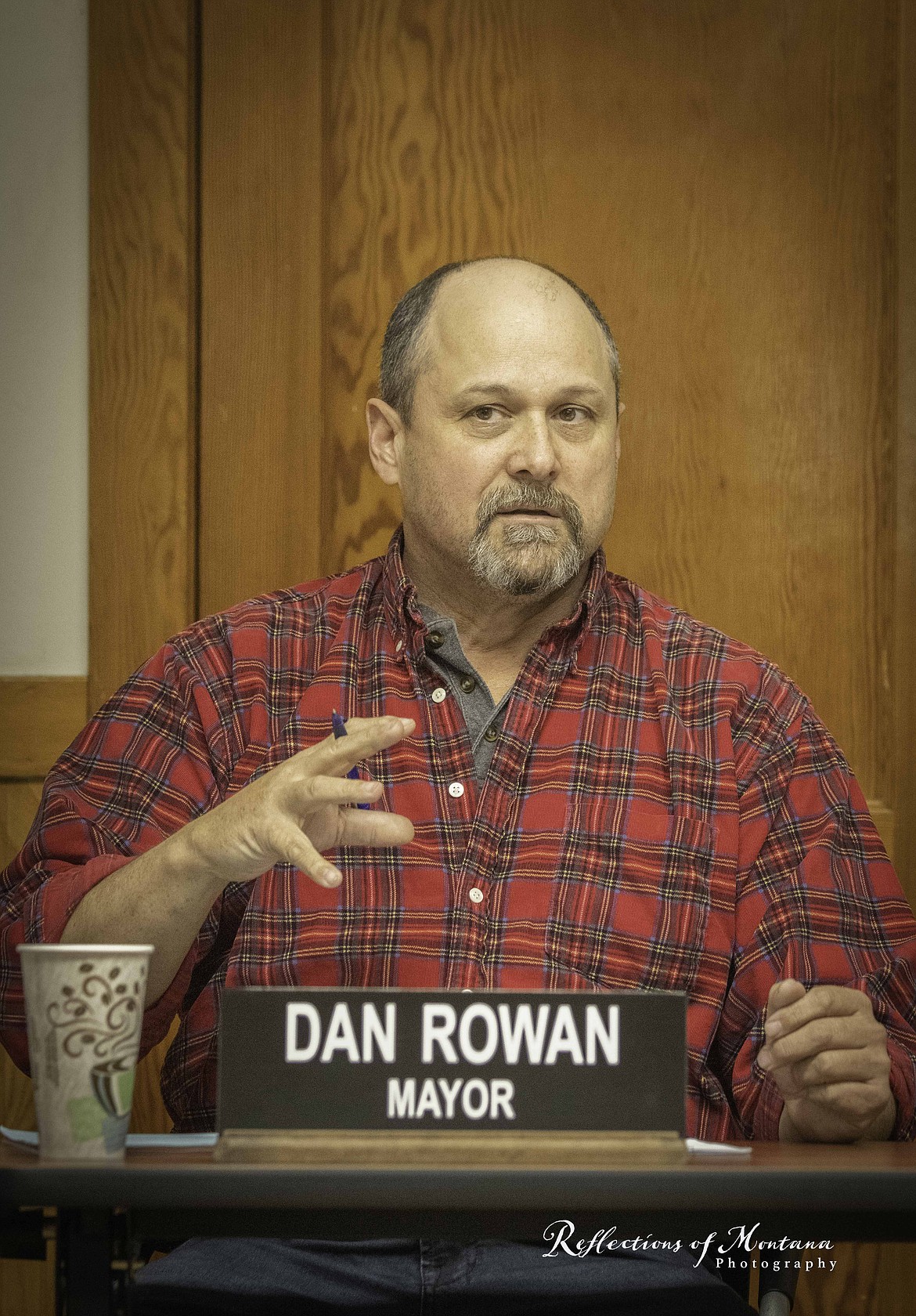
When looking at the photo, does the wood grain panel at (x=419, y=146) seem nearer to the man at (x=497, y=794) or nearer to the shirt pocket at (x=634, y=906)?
the man at (x=497, y=794)

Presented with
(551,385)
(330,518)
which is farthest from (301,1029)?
(330,518)

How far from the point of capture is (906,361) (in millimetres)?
2133

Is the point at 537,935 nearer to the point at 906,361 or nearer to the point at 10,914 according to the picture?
the point at 10,914

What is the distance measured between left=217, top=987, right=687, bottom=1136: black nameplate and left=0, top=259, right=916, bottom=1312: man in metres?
0.33

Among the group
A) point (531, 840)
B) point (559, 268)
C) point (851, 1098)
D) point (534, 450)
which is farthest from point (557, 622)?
point (851, 1098)

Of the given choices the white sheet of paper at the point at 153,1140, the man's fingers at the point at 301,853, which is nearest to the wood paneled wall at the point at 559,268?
the man's fingers at the point at 301,853

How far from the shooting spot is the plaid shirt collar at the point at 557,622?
1.75 meters

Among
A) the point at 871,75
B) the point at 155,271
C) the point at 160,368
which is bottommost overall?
the point at 160,368

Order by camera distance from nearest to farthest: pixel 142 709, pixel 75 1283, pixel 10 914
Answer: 1. pixel 75 1283
2. pixel 10 914
3. pixel 142 709

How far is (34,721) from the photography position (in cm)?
208

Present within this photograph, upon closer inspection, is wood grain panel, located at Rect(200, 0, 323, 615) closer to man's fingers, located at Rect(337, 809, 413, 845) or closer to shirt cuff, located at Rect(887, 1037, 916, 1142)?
man's fingers, located at Rect(337, 809, 413, 845)

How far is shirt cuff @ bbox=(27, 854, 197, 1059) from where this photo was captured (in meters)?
1.40

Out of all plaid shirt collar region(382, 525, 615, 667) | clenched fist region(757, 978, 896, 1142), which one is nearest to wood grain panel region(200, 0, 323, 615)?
plaid shirt collar region(382, 525, 615, 667)

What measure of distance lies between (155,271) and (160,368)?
15cm
